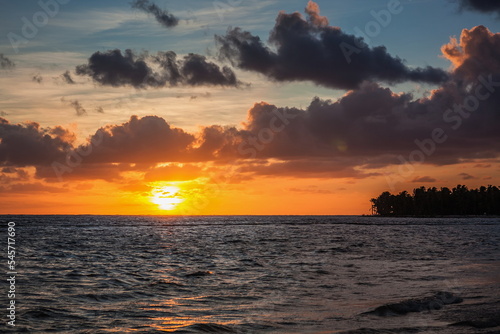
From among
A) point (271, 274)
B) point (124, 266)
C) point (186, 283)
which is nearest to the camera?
point (186, 283)

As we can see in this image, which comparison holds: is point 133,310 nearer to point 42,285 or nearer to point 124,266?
point 42,285

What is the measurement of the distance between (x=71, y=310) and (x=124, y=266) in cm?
1785

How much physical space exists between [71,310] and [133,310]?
250cm

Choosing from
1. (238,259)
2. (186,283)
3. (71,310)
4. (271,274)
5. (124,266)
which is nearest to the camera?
(71,310)

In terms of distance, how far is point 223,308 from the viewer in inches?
806

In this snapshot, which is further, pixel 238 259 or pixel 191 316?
pixel 238 259

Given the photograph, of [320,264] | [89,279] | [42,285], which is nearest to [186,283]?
[89,279]

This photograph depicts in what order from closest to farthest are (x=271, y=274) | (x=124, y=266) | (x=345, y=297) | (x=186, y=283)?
(x=345, y=297)
(x=186, y=283)
(x=271, y=274)
(x=124, y=266)

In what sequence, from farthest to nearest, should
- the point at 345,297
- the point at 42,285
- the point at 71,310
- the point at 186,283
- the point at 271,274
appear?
the point at 271,274
the point at 186,283
the point at 42,285
the point at 345,297
the point at 71,310

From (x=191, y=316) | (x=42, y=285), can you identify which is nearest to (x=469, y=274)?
(x=191, y=316)

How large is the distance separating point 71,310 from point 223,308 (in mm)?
6271

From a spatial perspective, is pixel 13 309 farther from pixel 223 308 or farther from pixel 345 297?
pixel 345 297

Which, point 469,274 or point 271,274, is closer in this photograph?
point 469,274

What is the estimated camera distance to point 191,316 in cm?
1889
